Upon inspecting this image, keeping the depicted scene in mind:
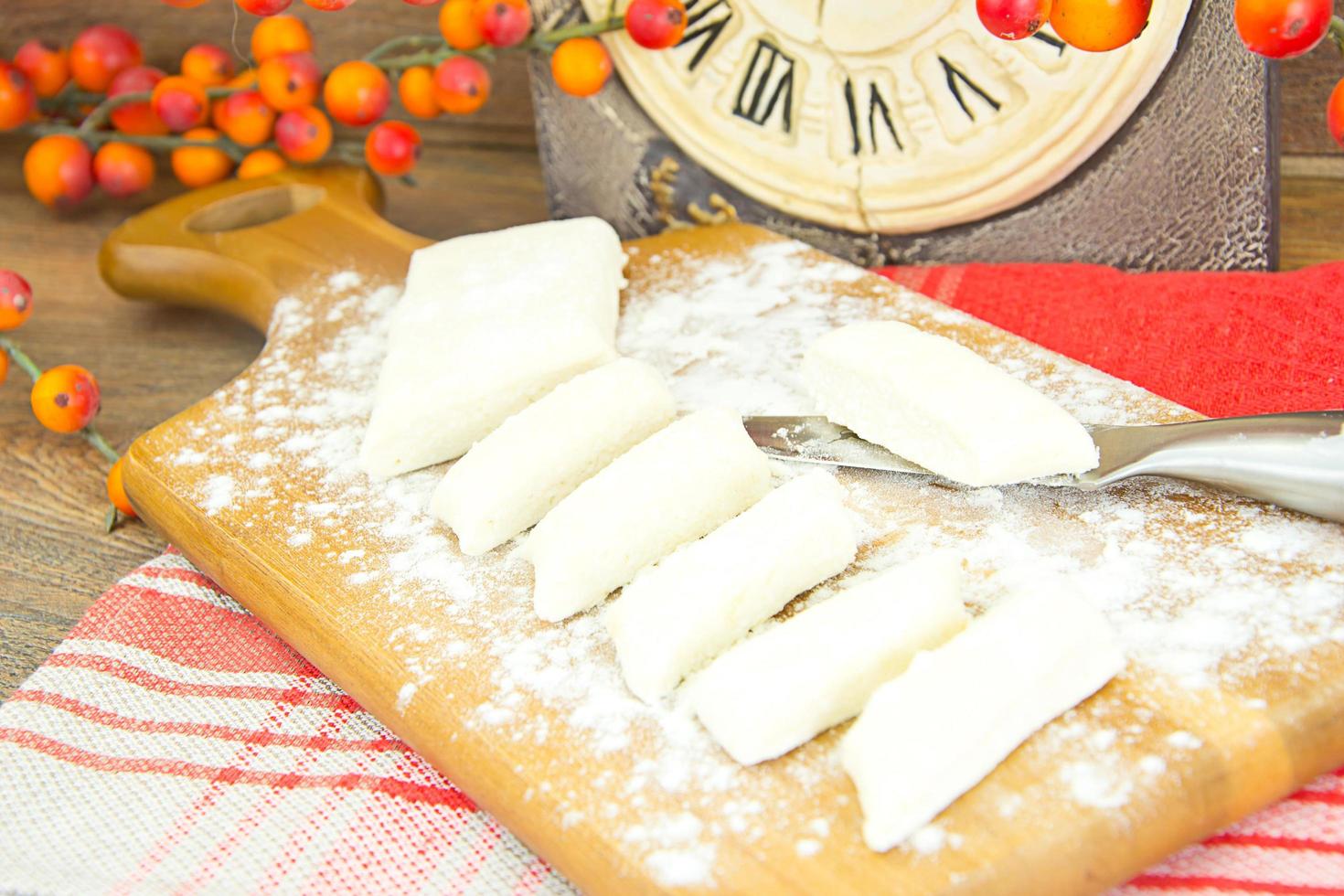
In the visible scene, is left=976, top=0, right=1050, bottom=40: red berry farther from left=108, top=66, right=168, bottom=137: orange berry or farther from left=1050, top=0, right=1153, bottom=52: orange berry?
left=108, top=66, right=168, bottom=137: orange berry

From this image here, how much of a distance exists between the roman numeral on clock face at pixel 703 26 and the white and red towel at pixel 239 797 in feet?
3.46

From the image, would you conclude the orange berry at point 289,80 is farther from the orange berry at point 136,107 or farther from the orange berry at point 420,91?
the orange berry at point 136,107

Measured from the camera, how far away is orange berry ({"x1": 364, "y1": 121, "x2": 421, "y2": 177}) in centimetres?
209

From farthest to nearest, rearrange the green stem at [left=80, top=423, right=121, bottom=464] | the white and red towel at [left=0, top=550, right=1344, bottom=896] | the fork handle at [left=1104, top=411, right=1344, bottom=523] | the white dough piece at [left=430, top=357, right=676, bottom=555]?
the green stem at [left=80, top=423, right=121, bottom=464]
the white dough piece at [left=430, top=357, right=676, bottom=555]
the fork handle at [left=1104, top=411, right=1344, bottom=523]
the white and red towel at [left=0, top=550, right=1344, bottom=896]

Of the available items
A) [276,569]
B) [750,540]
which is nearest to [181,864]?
[276,569]

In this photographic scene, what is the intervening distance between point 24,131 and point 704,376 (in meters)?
1.78

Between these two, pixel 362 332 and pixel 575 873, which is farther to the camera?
pixel 362 332

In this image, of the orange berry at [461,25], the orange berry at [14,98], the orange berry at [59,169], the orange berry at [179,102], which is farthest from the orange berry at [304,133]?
the orange berry at [14,98]

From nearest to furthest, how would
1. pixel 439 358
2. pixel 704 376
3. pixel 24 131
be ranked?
pixel 439 358, pixel 704 376, pixel 24 131

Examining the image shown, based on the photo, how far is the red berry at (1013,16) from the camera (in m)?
1.37

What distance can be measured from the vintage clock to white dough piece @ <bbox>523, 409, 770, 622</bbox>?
26.2 inches

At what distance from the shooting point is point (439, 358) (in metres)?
1.55

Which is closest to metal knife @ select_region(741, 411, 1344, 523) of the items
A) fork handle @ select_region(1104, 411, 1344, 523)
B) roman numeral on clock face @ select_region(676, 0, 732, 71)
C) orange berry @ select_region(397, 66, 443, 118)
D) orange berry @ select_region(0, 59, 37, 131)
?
fork handle @ select_region(1104, 411, 1344, 523)

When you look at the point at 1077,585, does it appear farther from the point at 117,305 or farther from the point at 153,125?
the point at 153,125
